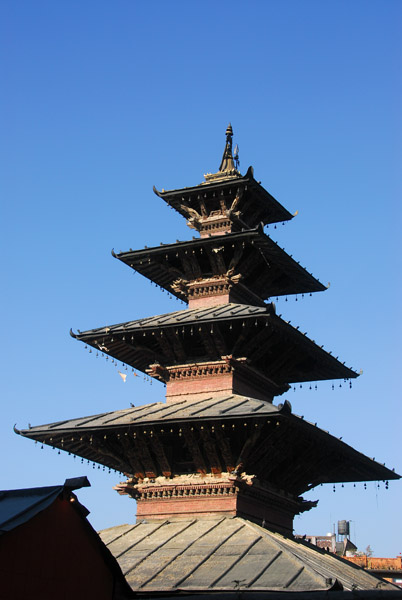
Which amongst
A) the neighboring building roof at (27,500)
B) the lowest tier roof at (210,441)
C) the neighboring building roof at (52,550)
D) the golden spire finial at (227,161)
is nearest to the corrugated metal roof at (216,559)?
the lowest tier roof at (210,441)

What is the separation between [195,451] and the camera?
24.3 metres

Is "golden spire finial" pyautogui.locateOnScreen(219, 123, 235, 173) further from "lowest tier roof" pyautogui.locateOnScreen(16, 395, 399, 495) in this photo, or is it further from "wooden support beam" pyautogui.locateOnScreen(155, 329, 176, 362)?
"lowest tier roof" pyautogui.locateOnScreen(16, 395, 399, 495)

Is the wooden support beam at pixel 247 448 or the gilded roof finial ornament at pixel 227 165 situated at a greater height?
the gilded roof finial ornament at pixel 227 165

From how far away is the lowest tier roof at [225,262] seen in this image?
2842 cm

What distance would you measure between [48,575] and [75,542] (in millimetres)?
988

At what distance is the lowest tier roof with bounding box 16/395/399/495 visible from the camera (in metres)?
23.2

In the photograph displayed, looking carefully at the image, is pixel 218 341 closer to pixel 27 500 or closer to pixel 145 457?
→ pixel 145 457

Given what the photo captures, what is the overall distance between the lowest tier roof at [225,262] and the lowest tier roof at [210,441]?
550cm

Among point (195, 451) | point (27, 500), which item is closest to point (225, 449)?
point (195, 451)

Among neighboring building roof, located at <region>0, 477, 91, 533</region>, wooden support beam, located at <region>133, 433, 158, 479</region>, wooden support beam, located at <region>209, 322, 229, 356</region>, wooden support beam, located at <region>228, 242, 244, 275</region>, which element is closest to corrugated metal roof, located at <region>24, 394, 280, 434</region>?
wooden support beam, located at <region>133, 433, 158, 479</region>

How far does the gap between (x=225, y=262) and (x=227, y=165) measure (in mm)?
5780

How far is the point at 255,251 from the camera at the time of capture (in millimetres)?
28859

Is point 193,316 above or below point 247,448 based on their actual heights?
above

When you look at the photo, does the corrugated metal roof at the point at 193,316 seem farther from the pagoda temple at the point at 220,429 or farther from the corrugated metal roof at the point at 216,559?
the corrugated metal roof at the point at 216,559
